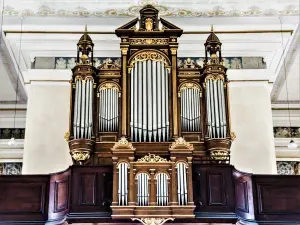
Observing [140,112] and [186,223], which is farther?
[140,112]

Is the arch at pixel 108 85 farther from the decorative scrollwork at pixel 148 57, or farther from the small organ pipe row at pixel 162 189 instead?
the small organ pipe row at pixel 162 189

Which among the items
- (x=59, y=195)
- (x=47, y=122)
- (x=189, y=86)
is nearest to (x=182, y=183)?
(x=59, y=195)

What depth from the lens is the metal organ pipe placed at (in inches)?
428

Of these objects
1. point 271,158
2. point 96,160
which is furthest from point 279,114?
point 96,160

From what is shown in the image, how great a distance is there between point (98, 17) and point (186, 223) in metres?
5.13

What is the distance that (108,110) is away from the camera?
1093 cm

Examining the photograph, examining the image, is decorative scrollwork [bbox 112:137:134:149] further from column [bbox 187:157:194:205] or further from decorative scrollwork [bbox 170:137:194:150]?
column [bbox 187:157:194:205]

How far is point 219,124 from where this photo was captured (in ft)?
35.4

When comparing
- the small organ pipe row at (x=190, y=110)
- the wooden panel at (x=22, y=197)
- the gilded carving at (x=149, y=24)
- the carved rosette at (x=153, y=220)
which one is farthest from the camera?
the gilded carving at (x=149, y=24)

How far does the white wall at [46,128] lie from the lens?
12688 mm

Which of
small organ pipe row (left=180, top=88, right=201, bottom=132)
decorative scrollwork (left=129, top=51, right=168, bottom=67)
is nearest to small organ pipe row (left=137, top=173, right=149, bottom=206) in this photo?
small organ pipe row (left=180, top=88, right=201, bottom=132)

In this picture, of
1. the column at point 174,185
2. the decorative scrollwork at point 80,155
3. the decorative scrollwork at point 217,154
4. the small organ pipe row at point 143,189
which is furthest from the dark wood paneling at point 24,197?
the decorative scrollwork at point 217,154

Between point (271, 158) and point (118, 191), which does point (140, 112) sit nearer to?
Answer: point (118, 191)

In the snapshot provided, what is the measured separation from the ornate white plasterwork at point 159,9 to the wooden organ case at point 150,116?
2.41 feet
